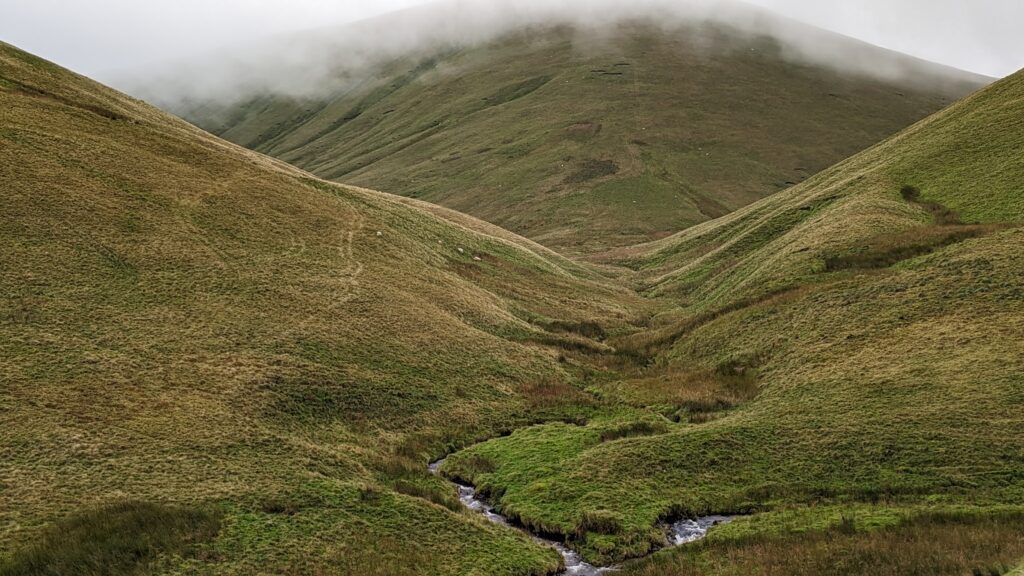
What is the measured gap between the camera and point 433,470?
29266 mm

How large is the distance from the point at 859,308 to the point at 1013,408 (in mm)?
13340

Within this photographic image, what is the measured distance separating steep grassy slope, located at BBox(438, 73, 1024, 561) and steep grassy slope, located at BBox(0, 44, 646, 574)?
400 cm

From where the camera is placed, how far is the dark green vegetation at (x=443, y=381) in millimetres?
21828

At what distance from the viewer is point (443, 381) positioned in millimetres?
37531

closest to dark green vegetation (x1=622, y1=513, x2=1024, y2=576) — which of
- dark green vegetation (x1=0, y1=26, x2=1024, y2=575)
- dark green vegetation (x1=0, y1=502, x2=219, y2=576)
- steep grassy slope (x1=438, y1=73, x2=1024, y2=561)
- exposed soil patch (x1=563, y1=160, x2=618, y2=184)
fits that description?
dark green vegetation (x1=0, y1=26, x2=1024, y2=575)

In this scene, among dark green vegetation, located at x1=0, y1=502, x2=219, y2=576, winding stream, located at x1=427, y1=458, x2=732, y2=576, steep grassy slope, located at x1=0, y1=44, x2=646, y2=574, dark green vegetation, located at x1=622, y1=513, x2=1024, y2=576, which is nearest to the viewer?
dark green vegetation, located at x1=622, y1=513, x2=1024, y2=576

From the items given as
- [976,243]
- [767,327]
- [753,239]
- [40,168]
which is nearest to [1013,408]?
[767,327]

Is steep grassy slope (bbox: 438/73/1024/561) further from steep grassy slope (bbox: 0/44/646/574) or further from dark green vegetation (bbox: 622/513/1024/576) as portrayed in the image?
steep grassy slope (bbox: 0/44/646/574)

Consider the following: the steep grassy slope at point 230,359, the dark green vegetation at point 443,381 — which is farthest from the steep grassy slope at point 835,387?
the steep grassy slope at point 230,359

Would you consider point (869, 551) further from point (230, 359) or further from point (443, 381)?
point (230, 359)

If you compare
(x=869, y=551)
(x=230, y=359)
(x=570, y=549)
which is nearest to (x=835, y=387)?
(x=869, y=551)

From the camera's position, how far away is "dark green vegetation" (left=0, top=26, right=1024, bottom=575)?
859 inches

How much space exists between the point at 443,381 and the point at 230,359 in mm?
11717

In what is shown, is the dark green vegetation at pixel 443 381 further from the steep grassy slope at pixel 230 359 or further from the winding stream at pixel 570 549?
the winding stream at pixel 570 549
